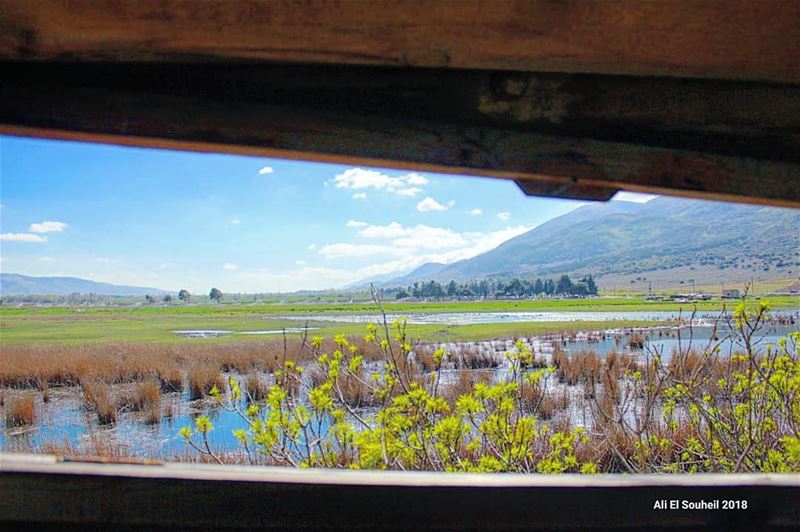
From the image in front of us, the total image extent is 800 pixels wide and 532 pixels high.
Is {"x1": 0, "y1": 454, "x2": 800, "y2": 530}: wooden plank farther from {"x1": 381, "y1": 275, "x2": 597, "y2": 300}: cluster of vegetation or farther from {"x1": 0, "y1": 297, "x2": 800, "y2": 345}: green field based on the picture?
{"x1": 381, "y1": 275, "x2": 597, "y2": 300}: cluster of vegetation

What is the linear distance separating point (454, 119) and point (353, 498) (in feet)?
2.49

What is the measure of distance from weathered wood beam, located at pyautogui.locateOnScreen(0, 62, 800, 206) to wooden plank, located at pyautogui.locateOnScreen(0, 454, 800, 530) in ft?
1.94

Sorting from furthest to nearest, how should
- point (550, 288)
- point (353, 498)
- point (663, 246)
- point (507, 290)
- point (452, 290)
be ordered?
point (663, 246) < point (452, 290) < point (507, 290) < point (550, 288) < point (353, 498)

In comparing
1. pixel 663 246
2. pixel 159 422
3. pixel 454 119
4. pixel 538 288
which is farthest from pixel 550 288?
pixel 454 119

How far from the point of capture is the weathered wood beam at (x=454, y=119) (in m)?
1.00

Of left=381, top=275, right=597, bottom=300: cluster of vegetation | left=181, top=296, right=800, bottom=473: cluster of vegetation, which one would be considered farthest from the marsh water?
left=381, top=275, right=597, bottom=300: cluster of vegetation

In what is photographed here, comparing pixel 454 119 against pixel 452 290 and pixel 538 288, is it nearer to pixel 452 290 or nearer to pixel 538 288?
pixel 452 290

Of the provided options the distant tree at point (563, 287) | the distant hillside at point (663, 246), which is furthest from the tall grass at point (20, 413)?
the distant tree at point (563, 287)

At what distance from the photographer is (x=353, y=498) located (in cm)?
92

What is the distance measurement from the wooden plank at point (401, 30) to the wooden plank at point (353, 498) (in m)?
0.75

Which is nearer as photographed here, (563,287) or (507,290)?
(563,287)

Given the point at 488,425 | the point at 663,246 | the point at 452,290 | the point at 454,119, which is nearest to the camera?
the point at 454,119

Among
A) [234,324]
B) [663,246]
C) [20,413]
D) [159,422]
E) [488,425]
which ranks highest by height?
[663,246]

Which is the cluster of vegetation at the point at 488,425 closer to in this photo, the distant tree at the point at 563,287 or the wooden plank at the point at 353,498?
the wooden plank at the point at 353,498
